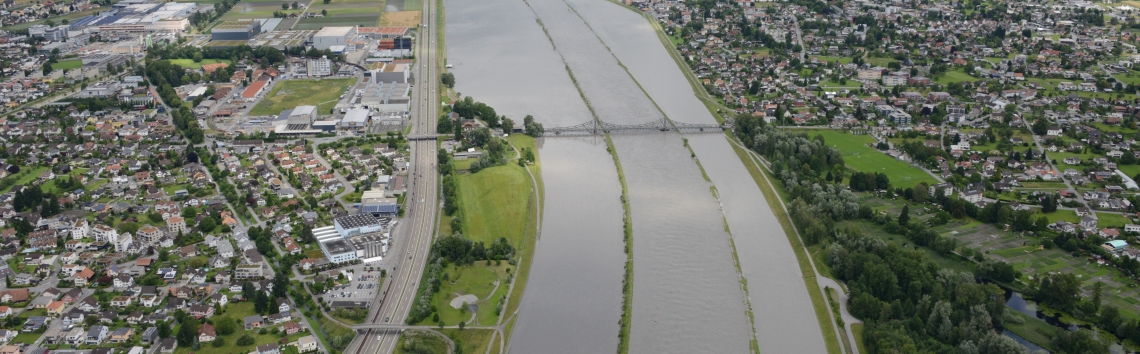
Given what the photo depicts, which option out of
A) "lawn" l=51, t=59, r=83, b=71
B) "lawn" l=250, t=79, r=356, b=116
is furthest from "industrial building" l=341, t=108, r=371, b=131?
"lawn" l=51, t=59, r=83, b=71

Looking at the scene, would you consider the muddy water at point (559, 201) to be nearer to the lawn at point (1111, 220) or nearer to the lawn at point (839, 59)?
the lawn at point (839, 59)

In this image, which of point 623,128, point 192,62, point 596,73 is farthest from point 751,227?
point 192,62

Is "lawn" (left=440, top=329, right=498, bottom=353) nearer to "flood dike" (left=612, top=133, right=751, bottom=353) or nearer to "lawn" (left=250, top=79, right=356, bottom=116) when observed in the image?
"flood dike" (left=612, top=133, right=751, bottom=353)

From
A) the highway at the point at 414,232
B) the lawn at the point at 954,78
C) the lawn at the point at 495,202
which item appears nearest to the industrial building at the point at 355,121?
the highway at the point at 414,232

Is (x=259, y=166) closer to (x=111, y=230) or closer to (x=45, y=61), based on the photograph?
(x=111, y=230)

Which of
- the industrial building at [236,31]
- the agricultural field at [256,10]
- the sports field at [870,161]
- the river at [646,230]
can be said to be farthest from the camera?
the agricultural field at [256,10]

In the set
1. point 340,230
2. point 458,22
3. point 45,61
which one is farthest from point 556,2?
point 340,230
